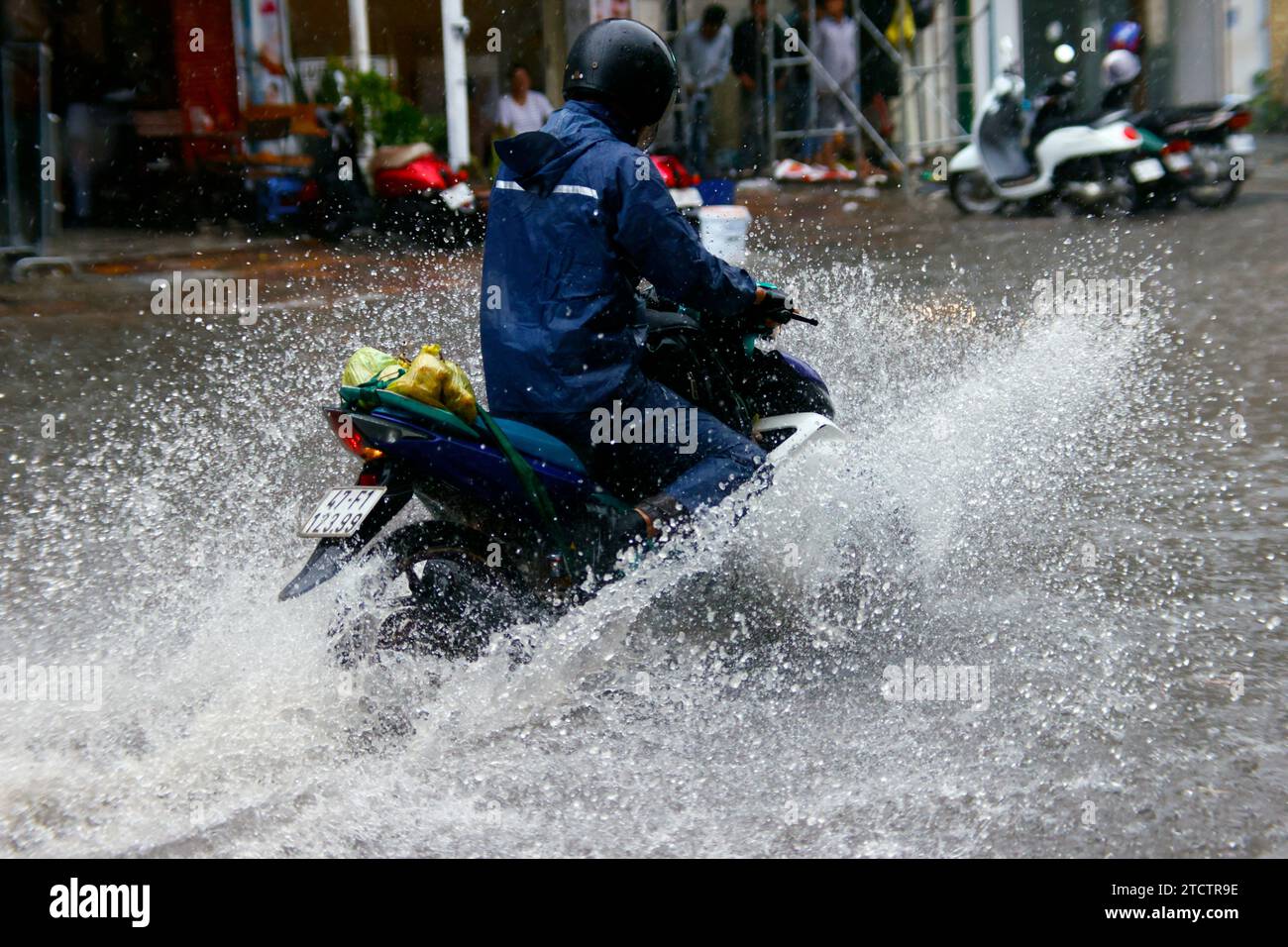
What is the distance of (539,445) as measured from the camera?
3.87 meters

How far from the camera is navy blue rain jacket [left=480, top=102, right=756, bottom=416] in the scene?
3.85m

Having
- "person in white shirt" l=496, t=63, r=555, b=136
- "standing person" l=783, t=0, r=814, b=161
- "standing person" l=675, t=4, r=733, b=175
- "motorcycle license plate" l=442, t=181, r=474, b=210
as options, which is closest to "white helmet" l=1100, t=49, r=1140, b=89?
"standing person" l=783, t=0, r=814, b=161

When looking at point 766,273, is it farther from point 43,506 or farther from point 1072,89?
point 1072,89

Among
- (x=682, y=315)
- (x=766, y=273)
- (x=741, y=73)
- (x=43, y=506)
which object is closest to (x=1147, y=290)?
(x=766, y=273)

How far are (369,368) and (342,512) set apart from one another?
1.21 feet

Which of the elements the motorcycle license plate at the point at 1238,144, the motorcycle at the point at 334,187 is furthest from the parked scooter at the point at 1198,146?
the motorcycle at the point at 334,187

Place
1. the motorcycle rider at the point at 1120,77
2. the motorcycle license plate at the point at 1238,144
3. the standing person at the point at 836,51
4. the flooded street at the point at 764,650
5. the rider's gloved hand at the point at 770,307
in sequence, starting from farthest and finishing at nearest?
the standing person at the point at 836,51
the motorcycle rider at the point at 1120,77
the motorcycle license plate at the point at 1238,144
the rider's gloved hand at the point at 770,307
the flooded street at the point at 764,650

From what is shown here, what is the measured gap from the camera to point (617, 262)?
155 inches

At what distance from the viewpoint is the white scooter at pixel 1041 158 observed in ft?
43.2

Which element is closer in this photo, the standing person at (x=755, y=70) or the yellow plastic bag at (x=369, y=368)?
the yellow plastic bag at (x=369, y=368)

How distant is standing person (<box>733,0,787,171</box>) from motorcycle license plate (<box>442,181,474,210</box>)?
6168 mm

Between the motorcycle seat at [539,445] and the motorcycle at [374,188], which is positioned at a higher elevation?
the motorcycle at [374,188]

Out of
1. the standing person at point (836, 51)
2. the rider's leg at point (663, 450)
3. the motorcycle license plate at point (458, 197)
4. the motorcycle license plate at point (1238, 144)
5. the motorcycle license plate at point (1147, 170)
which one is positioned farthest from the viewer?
the standing person at point (836, 51)

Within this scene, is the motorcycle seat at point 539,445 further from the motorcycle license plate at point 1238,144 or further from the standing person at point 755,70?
the standing person at point 755,70
